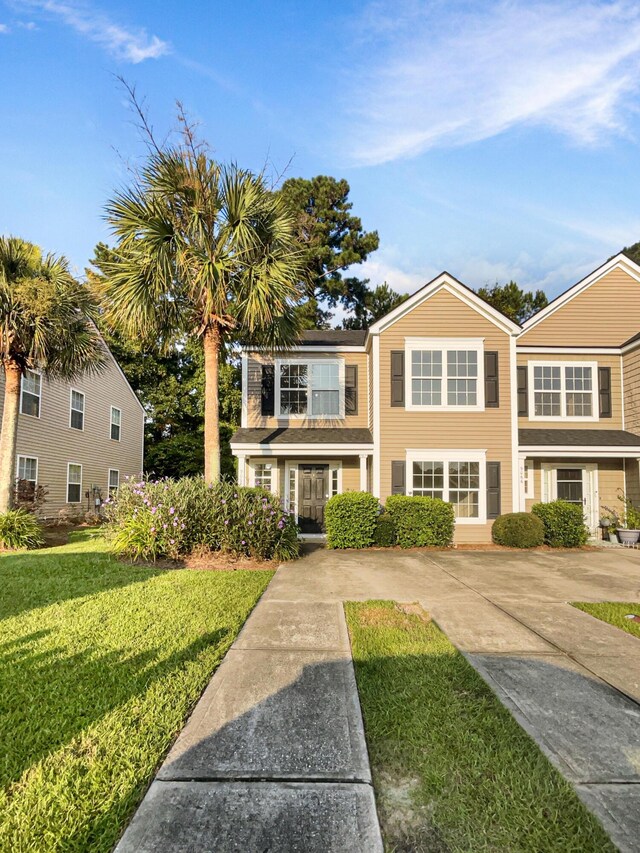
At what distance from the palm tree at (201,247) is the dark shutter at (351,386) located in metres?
4.33

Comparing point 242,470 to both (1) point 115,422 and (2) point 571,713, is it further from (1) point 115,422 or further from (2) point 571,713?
(1) point 115,422

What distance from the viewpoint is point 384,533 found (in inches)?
411

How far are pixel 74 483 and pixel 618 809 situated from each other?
1818 cm

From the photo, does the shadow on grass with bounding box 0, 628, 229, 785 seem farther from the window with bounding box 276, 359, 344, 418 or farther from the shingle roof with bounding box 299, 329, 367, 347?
the shingle roof with bounding box 299, 329, 367, 347

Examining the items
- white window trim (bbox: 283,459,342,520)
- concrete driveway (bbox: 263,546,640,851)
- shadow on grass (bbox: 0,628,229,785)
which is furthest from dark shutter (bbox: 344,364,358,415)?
shadow on grass (bbox: 0,628,229,785)

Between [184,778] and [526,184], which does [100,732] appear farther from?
[526,184]

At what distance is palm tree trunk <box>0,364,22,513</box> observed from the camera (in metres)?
10.2

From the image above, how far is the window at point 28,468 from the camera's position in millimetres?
13710

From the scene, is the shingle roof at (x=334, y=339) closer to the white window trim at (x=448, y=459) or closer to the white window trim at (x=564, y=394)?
the white window trim at (x=448, y=459)

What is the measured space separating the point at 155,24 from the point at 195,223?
385cm

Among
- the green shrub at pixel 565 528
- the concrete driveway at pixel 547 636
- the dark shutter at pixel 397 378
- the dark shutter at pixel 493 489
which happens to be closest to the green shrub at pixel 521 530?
the green shrub at pixel 565 528

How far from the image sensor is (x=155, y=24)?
8.59 metres

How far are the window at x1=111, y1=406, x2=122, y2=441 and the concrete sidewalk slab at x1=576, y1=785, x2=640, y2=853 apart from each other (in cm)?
2040

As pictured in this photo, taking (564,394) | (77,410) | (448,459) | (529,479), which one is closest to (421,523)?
(448,459)
